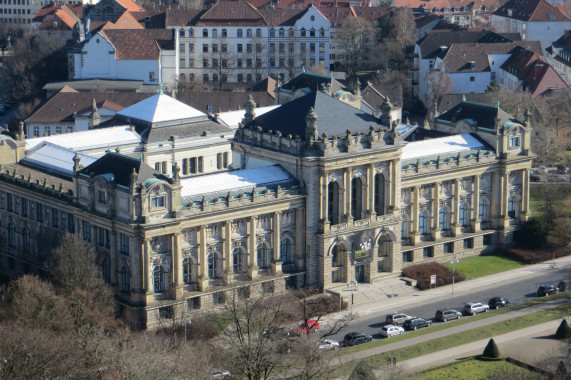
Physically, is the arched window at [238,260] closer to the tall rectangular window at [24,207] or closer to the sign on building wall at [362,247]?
the sign on building wall at [362,247]

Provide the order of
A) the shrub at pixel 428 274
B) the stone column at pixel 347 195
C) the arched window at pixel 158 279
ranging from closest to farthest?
the arched window at pixel 158 279 < the stone column at pixel 347 195 < the shrub at pixel 428 274

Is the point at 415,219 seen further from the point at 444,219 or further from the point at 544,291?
the point at 544,291

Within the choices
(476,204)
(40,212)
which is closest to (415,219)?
(476,204)

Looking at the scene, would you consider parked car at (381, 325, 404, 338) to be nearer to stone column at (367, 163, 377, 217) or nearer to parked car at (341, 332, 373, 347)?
parked car at (341, 332, 373, 347)

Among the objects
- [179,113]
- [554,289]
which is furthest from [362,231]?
[179,113]

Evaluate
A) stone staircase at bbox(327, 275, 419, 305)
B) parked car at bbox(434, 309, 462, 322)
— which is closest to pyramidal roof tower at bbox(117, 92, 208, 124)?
stone staircase at bbox(327, 275, 419, 305)

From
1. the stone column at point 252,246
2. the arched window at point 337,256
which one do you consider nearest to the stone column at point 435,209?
the arched window at point 337,256

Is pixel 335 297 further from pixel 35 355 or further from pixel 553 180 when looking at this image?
pixel 553 180
